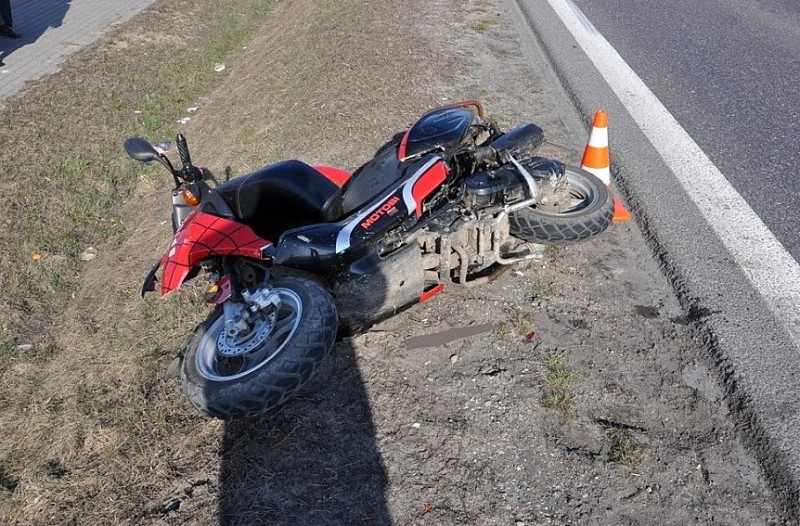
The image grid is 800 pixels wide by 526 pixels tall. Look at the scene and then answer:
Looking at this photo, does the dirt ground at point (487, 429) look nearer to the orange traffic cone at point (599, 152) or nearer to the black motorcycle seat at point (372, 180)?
the orange traffic cone at point (599, 152)

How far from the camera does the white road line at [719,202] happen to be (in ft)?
11.2

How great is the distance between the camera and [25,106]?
7836 millimetres

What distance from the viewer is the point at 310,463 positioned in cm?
276

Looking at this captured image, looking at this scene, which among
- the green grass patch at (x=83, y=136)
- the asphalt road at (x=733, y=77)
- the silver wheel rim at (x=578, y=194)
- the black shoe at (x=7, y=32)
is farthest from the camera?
the black shoe at (x=7, y=32)

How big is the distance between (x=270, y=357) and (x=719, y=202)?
3.26 m

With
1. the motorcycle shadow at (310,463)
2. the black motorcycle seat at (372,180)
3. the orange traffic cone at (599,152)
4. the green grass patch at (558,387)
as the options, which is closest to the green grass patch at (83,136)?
the motorcycle shadow at (310,463)

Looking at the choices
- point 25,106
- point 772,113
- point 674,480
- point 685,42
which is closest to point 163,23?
point 25,106

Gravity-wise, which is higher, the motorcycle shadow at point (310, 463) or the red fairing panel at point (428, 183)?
the red fairing panel at point (428, 183)

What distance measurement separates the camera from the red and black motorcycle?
286cm

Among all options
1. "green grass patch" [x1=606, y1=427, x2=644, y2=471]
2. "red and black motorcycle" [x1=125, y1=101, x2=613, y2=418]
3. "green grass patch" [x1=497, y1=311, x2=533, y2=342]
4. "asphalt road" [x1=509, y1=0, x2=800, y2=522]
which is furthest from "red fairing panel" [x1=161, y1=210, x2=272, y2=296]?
"asphalt road" [x1=509, y1=0, x2=800, y2=522]

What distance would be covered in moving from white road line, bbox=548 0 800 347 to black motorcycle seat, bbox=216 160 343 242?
2398 mm

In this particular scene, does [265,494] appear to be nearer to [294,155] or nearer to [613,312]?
[613,312]

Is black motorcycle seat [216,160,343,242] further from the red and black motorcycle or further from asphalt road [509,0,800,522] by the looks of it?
asphalt road [509,0,800,522]

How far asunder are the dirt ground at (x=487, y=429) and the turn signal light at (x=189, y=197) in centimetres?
74
